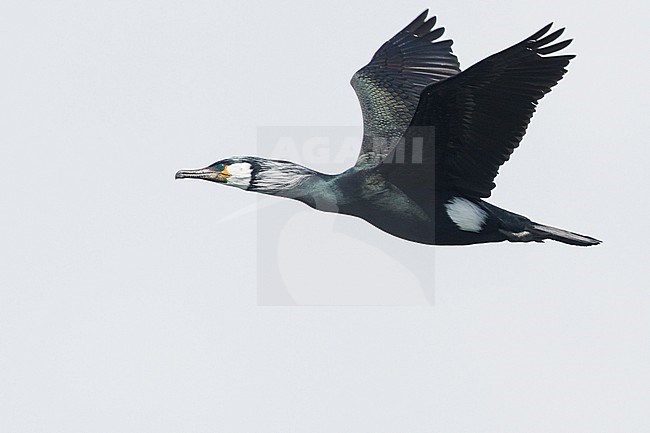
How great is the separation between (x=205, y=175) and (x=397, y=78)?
3.07 m

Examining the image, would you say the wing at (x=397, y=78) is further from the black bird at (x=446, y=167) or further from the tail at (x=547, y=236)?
the tail at (x=547, y=236)

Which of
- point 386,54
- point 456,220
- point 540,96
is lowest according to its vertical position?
point 456,220

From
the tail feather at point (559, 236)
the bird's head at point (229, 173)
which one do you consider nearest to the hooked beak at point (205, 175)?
the bird's head at point (229, 173)

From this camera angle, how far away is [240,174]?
44.6 feet

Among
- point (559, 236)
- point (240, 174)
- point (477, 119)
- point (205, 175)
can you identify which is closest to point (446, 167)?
point (477, 119)

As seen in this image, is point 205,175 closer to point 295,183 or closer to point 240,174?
point 240,174

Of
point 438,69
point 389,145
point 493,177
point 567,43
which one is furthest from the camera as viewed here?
point 438,69

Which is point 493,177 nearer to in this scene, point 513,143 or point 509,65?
point 513,143

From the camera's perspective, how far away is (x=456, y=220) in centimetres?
1354

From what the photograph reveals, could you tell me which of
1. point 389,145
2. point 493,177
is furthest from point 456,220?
point 389,145

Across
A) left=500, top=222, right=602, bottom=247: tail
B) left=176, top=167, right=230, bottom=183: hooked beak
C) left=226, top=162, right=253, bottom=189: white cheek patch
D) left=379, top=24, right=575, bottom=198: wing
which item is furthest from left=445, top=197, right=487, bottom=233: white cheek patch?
left=176, top=167, right=230, bottom=183: hooked beak

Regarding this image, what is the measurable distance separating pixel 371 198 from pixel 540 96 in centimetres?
202

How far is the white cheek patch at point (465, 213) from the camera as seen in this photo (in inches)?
532

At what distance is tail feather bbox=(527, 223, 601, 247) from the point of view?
13828 millimetres
